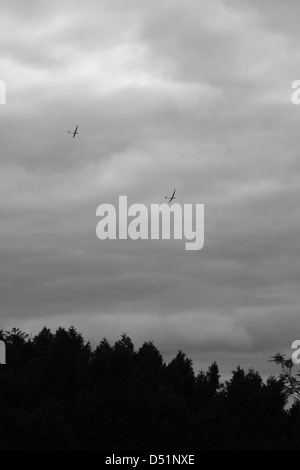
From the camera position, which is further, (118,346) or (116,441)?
(118,346)

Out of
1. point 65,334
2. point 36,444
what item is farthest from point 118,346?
point 36,444

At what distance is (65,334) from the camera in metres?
134

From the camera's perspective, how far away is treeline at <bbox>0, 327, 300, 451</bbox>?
10844cm

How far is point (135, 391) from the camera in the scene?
115625 mm

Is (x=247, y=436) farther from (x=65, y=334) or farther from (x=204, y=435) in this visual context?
(x=65, y=334)

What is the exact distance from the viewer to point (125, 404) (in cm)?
11625

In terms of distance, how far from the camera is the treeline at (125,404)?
10844cm
